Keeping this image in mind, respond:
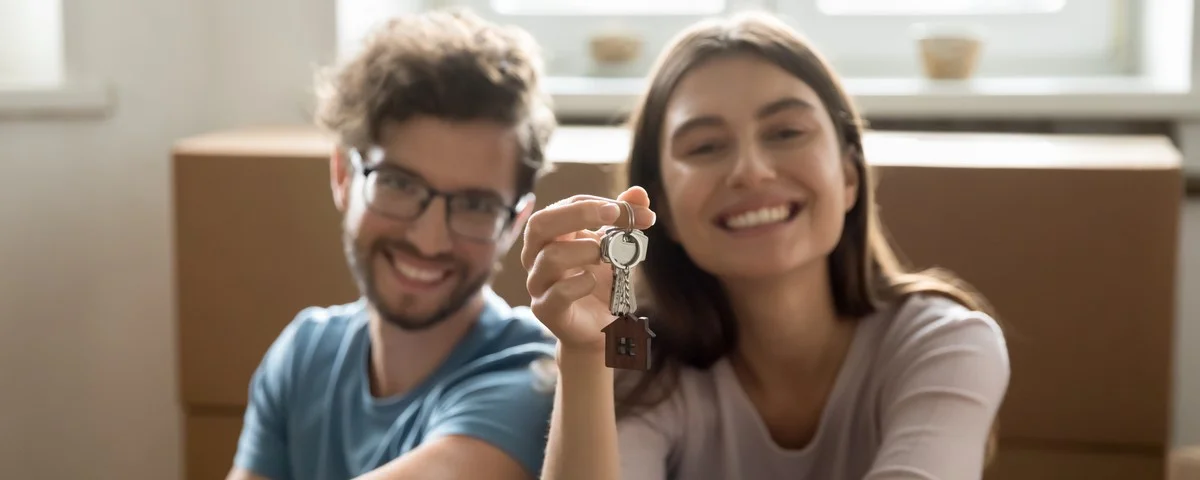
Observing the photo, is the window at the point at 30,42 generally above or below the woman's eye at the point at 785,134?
above

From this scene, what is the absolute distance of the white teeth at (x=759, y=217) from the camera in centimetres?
114

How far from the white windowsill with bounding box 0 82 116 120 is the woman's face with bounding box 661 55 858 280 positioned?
1.05 meters

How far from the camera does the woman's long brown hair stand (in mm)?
1205

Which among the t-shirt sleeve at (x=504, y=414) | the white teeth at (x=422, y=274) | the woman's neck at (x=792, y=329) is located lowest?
the t-shirt sleeve at (x=504, y=414)

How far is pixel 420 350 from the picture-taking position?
1.30m

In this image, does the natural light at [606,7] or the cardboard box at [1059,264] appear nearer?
the cardboard box at [1059,264]

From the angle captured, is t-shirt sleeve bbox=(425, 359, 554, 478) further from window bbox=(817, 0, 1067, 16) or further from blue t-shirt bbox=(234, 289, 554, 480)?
window bbox=(817, 0, 1067, 16)

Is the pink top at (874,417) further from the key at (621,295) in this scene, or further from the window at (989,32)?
the window at (989,32)

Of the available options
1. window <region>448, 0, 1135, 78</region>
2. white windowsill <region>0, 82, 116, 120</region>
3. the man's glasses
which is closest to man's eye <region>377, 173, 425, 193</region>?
the man's glasses

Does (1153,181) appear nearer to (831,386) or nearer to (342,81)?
(831,386)

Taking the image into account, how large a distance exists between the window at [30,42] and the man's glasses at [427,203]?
2.75 ft

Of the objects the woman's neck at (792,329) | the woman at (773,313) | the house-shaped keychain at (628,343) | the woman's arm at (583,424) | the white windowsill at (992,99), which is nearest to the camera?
the house-shaped keychain at (628,343)

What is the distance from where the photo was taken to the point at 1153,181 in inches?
51.3

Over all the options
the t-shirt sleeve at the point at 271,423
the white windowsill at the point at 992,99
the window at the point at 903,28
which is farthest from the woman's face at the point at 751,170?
the window at the point at 903,28
